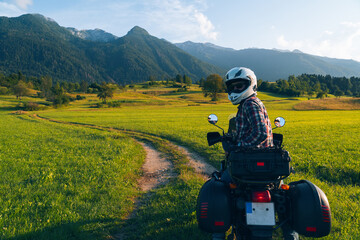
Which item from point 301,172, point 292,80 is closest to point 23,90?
point 301,172

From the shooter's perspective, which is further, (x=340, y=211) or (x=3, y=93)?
(x=3, y=93)

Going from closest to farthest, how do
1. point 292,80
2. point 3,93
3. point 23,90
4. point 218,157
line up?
point 218,157
point 23,90
point 3,93
point 292,80

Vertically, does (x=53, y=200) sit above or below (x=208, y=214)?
below

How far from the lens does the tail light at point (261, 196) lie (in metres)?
3.52

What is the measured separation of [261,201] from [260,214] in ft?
0.69

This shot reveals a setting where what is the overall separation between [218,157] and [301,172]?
447cm

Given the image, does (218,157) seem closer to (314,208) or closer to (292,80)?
(314,208)

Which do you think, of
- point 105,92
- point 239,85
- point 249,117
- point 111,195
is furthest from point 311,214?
point 105,92

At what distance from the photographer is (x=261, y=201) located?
11.5ft

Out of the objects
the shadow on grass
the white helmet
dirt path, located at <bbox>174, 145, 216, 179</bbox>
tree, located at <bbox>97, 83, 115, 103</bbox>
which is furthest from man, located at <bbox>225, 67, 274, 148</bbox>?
tree, located at <bbox>97, 83, 115, 103</bbox>

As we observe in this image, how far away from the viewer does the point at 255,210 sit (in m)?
3.47

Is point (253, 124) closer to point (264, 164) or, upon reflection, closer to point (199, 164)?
point (264, 164)

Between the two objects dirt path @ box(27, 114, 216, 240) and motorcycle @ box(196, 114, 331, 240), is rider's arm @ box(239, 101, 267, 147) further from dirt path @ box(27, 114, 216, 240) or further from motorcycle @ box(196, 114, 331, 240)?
dirt path @ box(27, 114, 216, 240)

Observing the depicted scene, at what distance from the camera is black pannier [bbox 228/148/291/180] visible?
3320 millimetres
